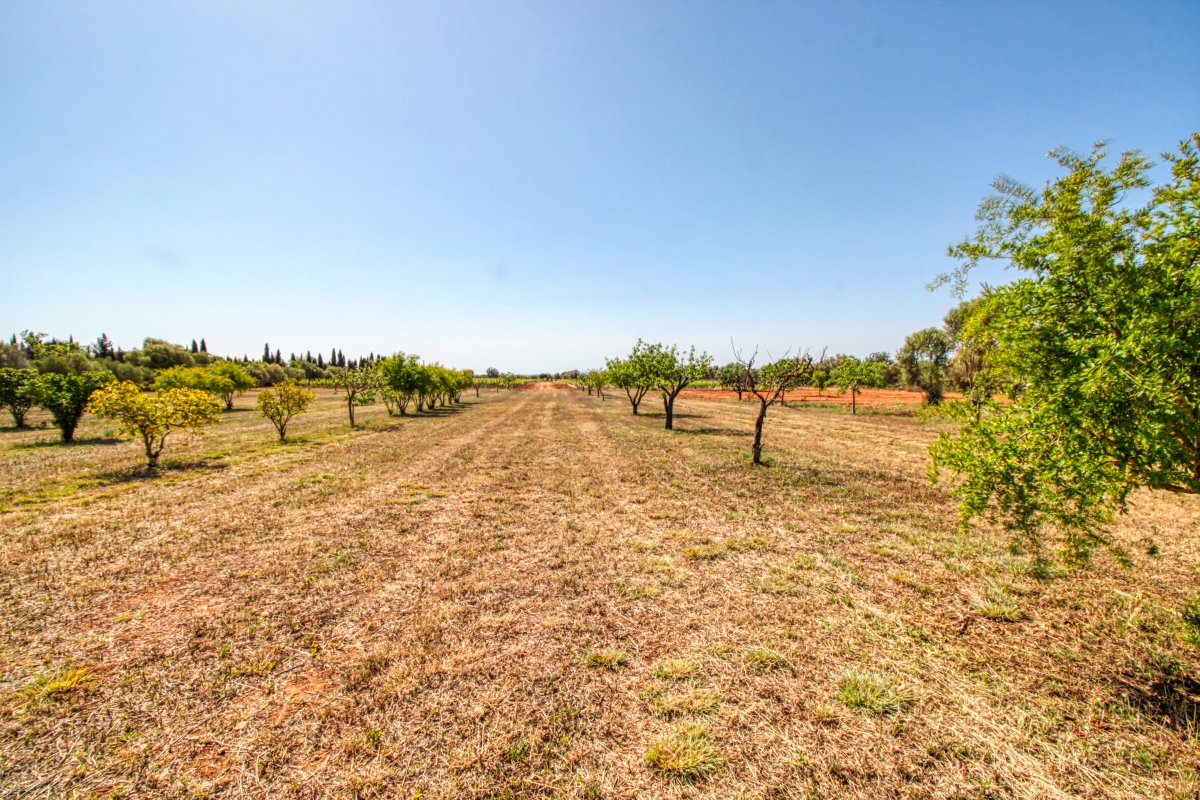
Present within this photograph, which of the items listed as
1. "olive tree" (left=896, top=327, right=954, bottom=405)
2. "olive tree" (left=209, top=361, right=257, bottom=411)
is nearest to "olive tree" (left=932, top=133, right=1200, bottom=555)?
"olive tree" (left=209, top=361, right=257, bottom=411)

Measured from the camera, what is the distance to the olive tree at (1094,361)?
4.02 meters

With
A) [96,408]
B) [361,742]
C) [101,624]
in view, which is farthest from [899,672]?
[96,408]

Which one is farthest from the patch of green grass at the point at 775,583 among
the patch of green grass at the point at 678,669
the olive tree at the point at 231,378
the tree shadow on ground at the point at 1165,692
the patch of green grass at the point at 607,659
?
the olive tree at the point at 231,378

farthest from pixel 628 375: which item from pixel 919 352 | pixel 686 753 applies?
pixel 919 352

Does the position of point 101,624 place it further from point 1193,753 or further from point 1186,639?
point 1186,639

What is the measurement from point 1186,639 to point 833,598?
4.37 metres

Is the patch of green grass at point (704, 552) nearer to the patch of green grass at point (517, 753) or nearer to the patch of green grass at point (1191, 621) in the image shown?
the patch of green grass at point (517, 753)

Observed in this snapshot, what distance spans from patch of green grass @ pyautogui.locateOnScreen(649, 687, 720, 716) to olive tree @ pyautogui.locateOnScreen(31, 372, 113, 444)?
1377 inches

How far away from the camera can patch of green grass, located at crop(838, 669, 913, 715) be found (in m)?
4.90

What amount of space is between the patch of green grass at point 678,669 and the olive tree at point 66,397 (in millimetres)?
34791

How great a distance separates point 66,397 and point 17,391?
11.7 metres

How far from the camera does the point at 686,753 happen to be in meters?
4.31

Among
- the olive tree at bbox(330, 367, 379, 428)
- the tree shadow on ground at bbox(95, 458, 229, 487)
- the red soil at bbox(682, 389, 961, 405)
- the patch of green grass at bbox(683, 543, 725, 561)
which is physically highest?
the olive tree at bbox(330, 367, 379, 428)

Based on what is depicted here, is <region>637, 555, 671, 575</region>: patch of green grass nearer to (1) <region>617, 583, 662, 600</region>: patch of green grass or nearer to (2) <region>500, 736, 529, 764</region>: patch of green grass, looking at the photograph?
(1) <region>617, 583, 662, 600</region>: patch of green grass
